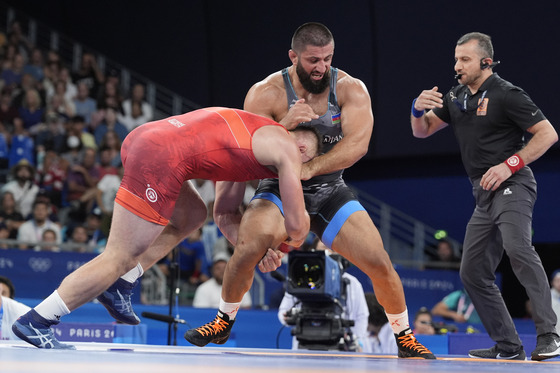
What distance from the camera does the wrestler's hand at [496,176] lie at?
14.8 feet

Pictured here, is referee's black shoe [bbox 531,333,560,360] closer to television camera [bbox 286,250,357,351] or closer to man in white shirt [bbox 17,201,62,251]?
television camera [bbox 286,250,357,351]

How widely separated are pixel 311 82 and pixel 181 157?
1034 millimetres

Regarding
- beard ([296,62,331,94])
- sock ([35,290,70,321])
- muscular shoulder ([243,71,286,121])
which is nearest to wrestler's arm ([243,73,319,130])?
muscular shoulder ([243,71,286,121])

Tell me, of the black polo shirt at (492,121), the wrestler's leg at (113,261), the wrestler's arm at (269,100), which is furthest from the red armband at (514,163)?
the wrestler's leg at (113,261)

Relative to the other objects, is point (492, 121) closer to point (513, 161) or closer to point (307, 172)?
point (513, 161)

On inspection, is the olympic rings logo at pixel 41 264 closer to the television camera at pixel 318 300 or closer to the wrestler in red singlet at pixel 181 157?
the television camera at pixel 318 300

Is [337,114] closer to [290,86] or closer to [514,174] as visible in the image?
[290,86]

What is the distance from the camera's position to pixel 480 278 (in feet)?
15.5

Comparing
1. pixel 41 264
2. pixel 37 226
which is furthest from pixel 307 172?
pixel 37 226

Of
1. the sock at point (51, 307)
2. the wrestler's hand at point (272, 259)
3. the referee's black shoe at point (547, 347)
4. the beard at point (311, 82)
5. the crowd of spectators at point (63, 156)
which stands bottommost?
the referee's black shoe at point (547, 347)

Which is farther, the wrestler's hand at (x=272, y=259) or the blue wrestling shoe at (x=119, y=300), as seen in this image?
the wrestler's hand at (x=272, y=259)

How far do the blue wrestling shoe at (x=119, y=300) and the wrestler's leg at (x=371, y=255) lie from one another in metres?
1.16

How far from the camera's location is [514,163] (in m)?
4.54

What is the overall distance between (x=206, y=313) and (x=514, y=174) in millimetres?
3560
